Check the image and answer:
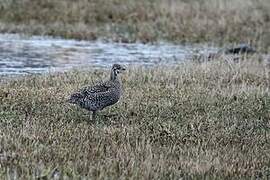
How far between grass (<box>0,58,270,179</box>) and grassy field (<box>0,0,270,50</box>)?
39.1ft

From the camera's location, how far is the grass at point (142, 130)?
30.7ft

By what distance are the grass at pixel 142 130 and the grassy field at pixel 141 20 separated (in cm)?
1193

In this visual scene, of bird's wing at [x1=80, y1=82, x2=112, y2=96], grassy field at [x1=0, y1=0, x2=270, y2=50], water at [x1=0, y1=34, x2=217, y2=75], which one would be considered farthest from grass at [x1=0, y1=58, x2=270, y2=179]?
grassy field at [x1=0, y1=0, x2=270, y2=50]

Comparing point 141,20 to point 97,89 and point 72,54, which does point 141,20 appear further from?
point 97,89

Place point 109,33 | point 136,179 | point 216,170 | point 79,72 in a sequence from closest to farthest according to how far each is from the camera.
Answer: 1. point 136,179
2. point 216,170
3. point 79,72
4. point 109,33

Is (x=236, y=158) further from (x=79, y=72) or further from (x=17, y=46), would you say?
(x=17, y=46)

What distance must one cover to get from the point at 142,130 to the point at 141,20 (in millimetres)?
20977

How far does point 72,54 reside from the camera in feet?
79.1

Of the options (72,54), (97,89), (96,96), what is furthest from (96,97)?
(72,54)

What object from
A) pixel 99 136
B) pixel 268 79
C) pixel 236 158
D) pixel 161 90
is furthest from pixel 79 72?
pixel 236 158

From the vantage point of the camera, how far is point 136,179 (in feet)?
29.2

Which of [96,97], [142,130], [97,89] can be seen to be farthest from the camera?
[97,89]

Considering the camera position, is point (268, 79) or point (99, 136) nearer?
point (99, 136)

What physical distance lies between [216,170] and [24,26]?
21.7 metres
